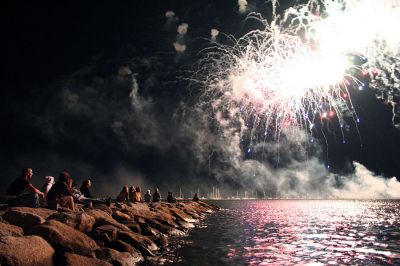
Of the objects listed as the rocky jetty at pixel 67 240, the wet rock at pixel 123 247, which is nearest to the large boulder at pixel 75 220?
the rocky jetty at pixel 67 240

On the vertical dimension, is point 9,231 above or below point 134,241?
above

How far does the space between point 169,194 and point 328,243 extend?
2650cm

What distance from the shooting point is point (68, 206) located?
1755 cm

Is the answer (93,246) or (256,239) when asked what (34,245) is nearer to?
(93,246)

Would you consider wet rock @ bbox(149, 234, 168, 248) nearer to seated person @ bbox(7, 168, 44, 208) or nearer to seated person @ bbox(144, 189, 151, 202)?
seated person @ bbox(7, 168, 44, 208)

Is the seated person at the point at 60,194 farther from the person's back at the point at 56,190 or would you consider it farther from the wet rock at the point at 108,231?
the wet rock at the point at 108,231

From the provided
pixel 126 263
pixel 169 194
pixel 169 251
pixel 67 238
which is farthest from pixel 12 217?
pixel 169 194

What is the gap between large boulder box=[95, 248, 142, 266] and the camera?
12.9 m

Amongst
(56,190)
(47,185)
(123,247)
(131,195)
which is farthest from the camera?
(131,195)

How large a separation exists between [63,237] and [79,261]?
161 centimetres

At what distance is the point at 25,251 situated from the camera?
1077 centimetres

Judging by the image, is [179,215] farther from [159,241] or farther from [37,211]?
[37,211]

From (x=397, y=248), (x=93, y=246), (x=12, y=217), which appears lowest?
(x=397, y=248)

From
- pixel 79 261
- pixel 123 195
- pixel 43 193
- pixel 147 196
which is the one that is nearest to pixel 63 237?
pixel 79 261
